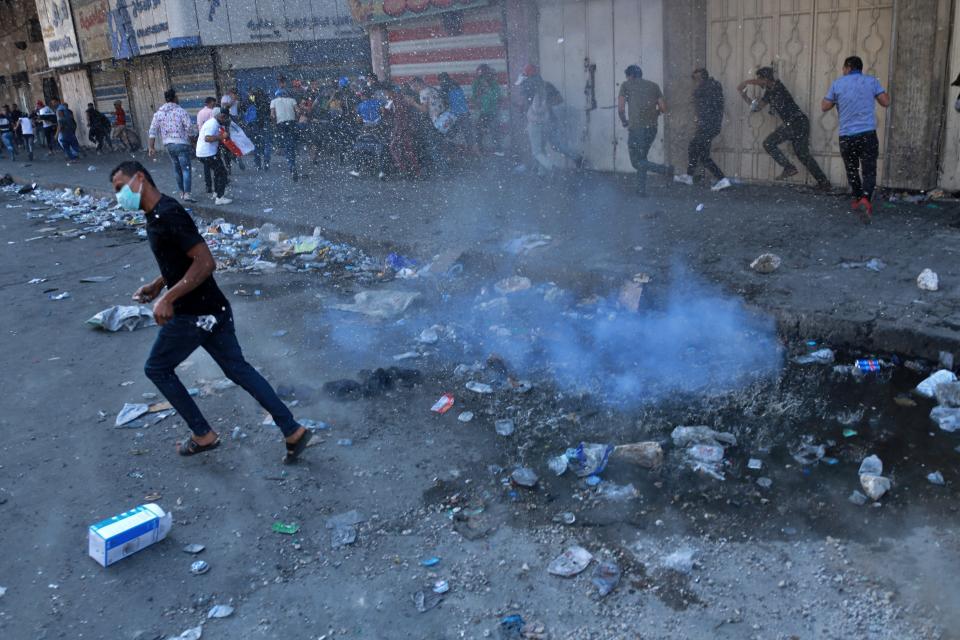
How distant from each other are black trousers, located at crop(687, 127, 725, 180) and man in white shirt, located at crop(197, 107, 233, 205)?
21.1 ft

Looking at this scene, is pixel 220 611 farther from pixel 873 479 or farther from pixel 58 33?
pixel 58 33

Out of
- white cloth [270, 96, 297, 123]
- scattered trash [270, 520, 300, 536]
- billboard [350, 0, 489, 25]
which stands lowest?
scattered trash [270, 520, 300, 536]

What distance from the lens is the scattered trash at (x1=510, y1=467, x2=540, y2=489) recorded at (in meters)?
3.78

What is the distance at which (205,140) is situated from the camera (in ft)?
35.5

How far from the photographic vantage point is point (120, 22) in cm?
2025

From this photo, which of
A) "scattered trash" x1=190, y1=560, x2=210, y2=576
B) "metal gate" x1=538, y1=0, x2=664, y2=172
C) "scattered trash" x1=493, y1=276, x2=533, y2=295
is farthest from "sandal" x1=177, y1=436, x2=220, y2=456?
"metal gate" x1=538, y1=0, x2=664, y2=172

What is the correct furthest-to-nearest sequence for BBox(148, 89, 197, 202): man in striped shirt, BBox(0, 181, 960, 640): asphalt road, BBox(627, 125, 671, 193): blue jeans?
BBox(148, 89, 197, 202): man in striped shirt < BBox(627, 125, 671, 193): blue jeans < BBox(0, 181, 960, 640): asphalt road

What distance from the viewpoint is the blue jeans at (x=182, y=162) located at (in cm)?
1130

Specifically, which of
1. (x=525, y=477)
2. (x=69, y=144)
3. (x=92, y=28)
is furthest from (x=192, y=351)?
(x=92, y=28)

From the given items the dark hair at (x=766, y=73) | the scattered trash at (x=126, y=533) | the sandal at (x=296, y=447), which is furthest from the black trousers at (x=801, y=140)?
the scattered trash at (x=126, y=533)

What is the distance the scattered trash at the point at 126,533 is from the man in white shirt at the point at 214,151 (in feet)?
27.1

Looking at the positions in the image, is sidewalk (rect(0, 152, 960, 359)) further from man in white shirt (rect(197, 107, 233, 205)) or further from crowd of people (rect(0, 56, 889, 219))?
crowd of people (rect(0, 56, 889, 219))

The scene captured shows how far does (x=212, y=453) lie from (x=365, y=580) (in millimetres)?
1601

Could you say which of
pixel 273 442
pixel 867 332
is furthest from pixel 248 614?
pixel 867 332
